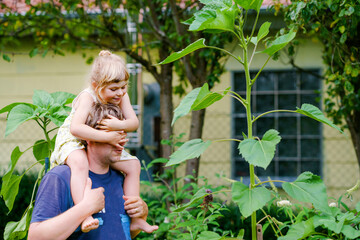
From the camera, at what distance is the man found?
1765 mm

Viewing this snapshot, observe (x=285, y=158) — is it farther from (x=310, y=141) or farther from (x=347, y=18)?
(x=347, y=18)

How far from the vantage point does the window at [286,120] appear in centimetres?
716

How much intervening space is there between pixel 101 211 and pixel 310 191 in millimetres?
842

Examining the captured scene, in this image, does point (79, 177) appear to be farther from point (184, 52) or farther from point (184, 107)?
point (184, 52)

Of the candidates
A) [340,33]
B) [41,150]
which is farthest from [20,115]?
[340,33]

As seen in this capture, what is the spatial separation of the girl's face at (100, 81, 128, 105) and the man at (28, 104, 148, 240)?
71mm

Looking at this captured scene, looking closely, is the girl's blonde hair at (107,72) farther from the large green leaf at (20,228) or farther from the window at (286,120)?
the window at (286,120)

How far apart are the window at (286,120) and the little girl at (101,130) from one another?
16.5 ft

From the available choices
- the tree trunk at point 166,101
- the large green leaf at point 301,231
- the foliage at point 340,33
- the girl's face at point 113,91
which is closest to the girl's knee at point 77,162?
the girl's face at point 113,91

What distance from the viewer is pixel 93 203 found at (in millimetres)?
1834

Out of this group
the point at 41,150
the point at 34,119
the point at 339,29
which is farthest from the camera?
the point at 339,29

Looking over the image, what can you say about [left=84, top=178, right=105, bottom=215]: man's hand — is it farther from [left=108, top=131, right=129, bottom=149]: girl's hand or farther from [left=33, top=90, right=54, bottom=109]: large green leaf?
[left=33, top=90, right=54, bottom=109]: large green leaf

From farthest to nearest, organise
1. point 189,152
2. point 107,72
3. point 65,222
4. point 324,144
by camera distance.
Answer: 1. point 324,144
2. point 107,72
3. point 189,152
4. point 65,222

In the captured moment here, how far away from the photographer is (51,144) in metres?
2.82
